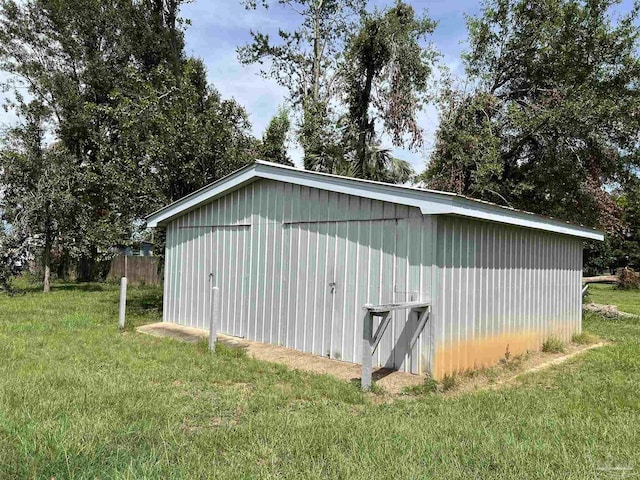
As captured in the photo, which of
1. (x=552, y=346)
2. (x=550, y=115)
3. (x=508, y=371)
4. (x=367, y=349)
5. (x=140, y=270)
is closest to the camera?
(x=367, y=349)

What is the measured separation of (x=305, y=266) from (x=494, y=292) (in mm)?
2625

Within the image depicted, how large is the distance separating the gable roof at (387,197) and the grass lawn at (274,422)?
198 cm

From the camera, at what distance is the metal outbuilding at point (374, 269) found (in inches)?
213

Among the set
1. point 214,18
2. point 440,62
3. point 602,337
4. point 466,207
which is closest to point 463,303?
point 466,207

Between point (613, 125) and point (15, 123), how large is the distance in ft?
60.4

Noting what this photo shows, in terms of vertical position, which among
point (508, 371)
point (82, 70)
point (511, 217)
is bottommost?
point (508, 371)

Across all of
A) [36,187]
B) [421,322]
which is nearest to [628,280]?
[421,322]

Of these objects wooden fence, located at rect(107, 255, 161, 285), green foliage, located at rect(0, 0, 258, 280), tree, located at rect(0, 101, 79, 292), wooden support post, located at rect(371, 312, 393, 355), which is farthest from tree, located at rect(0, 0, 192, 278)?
wooden support post, located at rect(371, 312, 393, 355)

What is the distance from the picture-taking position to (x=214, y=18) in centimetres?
1611

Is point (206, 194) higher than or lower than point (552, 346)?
higher

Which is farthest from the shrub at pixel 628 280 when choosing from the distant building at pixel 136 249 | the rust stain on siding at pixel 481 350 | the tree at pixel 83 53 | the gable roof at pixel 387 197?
the tree at pixel 83 53

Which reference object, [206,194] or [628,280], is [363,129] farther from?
[628,280]

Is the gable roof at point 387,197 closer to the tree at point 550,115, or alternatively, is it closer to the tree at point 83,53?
the tree at point 550,115

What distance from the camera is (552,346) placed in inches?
295
